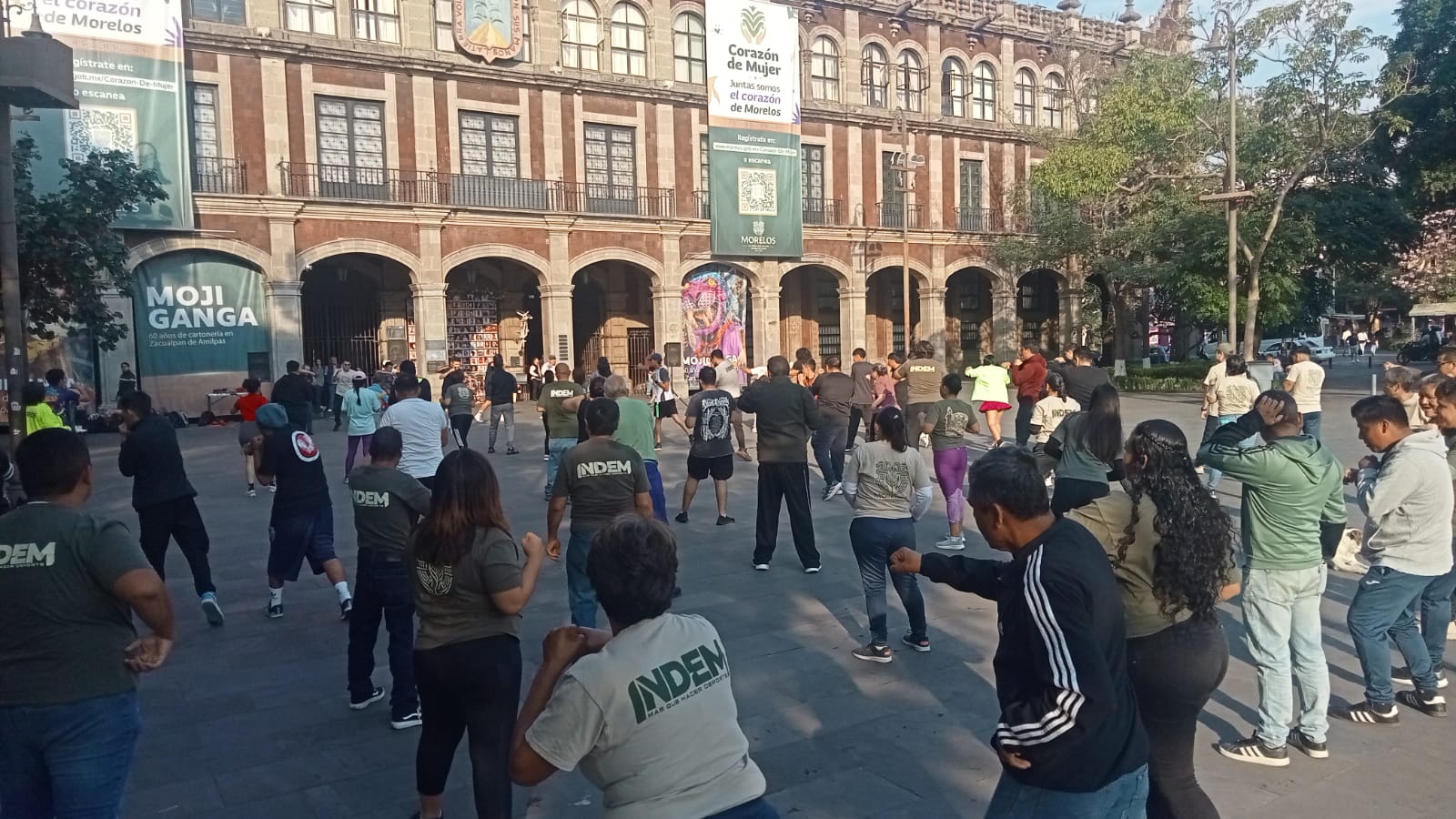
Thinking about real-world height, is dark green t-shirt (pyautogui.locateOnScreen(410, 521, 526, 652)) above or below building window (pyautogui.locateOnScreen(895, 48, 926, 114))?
below

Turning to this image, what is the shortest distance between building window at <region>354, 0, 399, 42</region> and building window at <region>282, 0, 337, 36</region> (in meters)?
0.61

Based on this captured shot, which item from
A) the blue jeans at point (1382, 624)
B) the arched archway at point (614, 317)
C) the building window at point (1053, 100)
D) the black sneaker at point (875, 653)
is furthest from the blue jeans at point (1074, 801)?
the building window at point (1053, 100)

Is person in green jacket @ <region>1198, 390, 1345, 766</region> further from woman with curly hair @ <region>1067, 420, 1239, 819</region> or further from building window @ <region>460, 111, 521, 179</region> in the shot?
building window @ <region>460, 111, 521, 179</region>

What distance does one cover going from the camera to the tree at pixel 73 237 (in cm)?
1255

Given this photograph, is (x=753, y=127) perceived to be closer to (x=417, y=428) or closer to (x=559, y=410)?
(x=559, y=410)

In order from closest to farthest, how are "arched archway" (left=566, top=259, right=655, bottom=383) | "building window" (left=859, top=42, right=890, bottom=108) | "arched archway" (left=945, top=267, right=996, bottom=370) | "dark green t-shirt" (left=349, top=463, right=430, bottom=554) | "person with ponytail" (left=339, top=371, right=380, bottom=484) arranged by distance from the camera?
"dark green t-shirt" (left=349, top=463, right=430, bottom=554) → "person with ponytail" (left=339, top=371, right=380, bottom=484) → "arched archway" (left=566, top=259, right=655, bottom=383) → "building window" (left=859, top=42, right=890, bottom=108) → "arched archway" (left=945, top=267, right=996, bottom=370)

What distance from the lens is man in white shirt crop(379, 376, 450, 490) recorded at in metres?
7.74

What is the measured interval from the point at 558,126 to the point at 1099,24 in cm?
2193

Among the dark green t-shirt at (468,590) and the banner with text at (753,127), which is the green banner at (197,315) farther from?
the dark green t-shirt at (468,590)

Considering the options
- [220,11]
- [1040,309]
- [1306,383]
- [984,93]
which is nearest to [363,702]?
[1306,383]

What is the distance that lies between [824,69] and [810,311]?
789 centimetres

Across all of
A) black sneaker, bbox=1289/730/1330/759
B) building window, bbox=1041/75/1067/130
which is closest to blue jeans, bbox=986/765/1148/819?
black sneaker, bbox=1289/730/1330/759

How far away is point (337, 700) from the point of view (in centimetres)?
575

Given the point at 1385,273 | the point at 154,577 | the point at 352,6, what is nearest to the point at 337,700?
the point at 154,577
